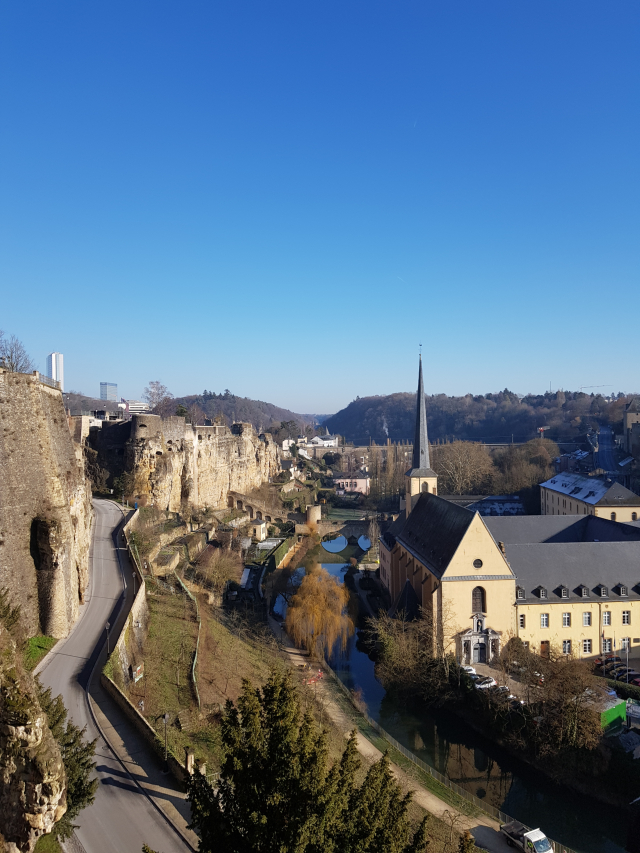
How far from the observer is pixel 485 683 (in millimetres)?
25016

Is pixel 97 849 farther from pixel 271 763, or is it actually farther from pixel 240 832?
pixel 271 763

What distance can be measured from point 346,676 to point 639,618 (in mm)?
14989

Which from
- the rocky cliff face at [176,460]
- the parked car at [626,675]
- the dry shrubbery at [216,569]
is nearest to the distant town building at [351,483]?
the rocky cliff face at [176,460]

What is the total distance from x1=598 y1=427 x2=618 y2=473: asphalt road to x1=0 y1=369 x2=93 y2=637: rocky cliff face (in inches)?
2733

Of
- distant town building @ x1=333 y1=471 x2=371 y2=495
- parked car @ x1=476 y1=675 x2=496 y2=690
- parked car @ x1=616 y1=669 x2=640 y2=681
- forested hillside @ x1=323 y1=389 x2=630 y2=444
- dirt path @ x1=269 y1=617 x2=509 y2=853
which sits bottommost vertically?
dirt path @ x1=269 y1=617 x2=509 y2=853

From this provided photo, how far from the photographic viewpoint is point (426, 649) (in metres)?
26.9

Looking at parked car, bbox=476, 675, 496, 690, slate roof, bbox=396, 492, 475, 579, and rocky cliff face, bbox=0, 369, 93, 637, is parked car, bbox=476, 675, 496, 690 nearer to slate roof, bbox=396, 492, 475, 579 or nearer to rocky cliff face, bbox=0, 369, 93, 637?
slate roof, bbox=396, 492, 475, 579

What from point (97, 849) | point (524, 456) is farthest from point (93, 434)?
point (524, 456)

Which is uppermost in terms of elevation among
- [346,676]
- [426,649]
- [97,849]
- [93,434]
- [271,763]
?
[93,434]

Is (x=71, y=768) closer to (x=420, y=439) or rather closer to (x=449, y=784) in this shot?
(x=449, y=784)

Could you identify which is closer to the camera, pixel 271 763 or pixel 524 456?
pixel 271 763

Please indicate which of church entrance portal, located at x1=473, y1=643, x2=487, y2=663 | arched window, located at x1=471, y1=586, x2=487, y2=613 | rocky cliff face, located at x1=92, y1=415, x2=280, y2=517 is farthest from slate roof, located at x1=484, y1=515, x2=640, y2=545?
rocky cliff face, located at x1=92, y1=415, x2=280, y2=517

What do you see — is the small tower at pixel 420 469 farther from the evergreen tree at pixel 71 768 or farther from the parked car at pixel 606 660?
the evergreen tree at pixel 71 768

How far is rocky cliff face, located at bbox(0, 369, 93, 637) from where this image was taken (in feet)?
59.9
